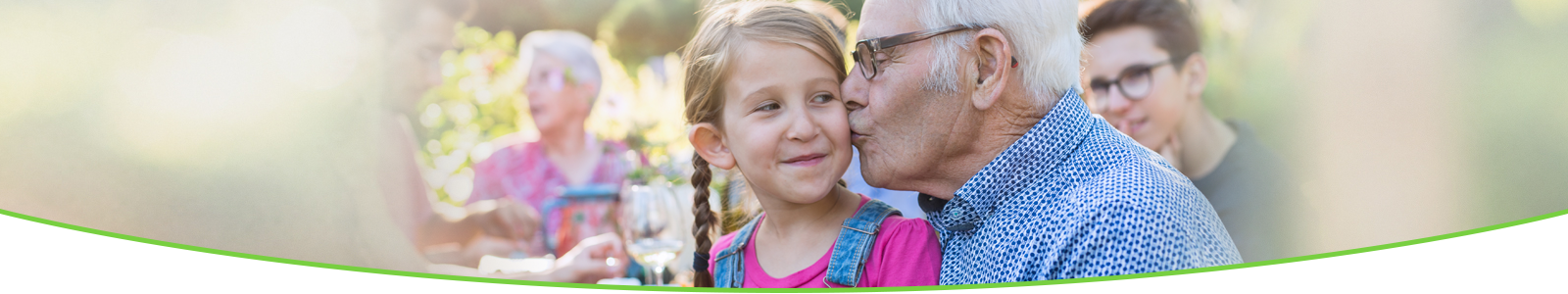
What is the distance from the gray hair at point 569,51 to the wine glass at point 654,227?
7.18 ft

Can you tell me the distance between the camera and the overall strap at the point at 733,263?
1.45 meters

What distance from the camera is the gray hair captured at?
13.3ft

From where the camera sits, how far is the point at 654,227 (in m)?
1.91

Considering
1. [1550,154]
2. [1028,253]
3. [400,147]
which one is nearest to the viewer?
[1028,253]

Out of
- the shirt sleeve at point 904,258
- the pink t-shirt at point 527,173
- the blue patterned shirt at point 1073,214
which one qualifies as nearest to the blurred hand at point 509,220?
the pink t-shirt at point 527,173

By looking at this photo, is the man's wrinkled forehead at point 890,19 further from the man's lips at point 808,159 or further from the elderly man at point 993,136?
the man's lips at point 808,159

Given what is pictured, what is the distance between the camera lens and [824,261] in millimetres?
1294

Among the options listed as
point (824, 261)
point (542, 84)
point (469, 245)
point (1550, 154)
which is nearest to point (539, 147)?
point (542, 84)

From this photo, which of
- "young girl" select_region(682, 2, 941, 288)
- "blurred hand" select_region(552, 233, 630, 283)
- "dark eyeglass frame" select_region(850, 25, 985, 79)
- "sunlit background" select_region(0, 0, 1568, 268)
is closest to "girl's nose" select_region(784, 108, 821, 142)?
"young girl" select_region(682, 2, 941, 288)

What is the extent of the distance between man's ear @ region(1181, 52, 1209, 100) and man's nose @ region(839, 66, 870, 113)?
2.28m

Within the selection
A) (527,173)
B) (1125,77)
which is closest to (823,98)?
(1125,77)

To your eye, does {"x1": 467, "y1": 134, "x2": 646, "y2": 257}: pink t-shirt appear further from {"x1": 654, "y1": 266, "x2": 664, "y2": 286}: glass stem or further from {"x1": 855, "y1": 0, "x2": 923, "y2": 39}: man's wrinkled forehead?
{"x1": 855, "y1": 0, "x2": 923, "y2": 39}: man's wrinkled forehead

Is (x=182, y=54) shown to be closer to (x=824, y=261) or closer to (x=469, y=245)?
(x=469, y=245)

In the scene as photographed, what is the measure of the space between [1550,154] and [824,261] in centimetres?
305
